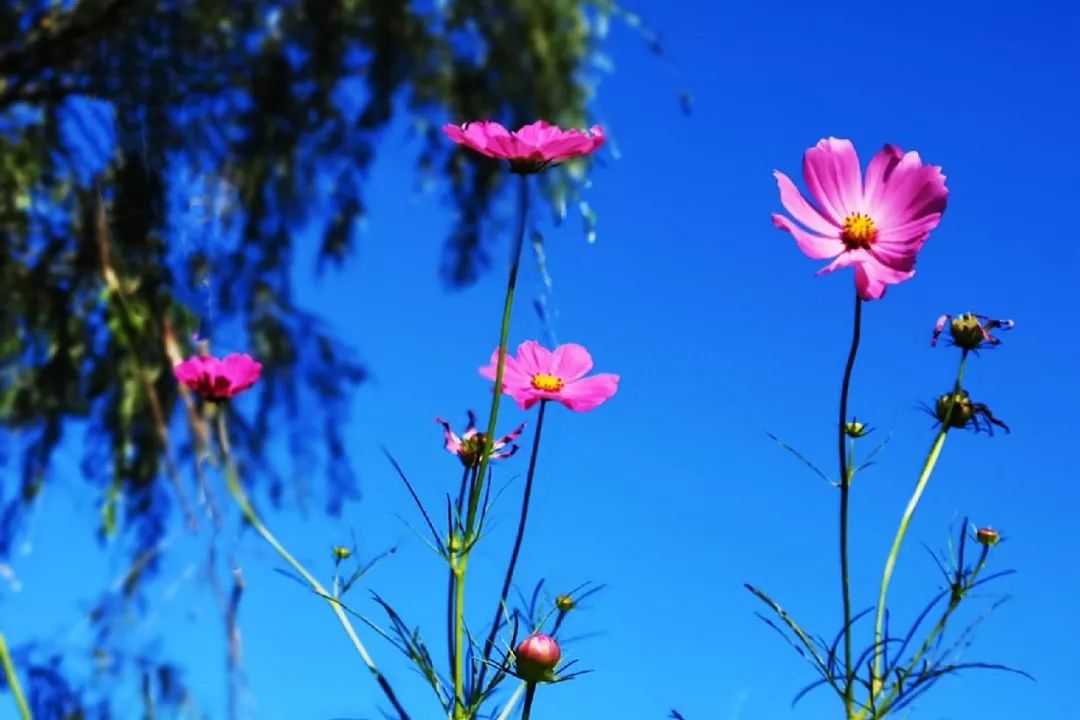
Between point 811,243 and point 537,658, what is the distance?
0.91 feet

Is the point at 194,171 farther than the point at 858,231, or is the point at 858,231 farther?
the point at 194,171

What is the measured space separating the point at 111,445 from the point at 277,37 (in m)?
1.10

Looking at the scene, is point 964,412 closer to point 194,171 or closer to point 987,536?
point 987,536

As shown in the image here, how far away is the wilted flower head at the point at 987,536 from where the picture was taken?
2.84 ft

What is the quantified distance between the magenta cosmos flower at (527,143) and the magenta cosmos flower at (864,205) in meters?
0.14

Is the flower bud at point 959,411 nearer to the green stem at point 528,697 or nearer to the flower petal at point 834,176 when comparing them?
the flower petal at point 834,176

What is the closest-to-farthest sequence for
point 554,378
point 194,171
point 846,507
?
point 846,507 < point 554,378 < point 194,171

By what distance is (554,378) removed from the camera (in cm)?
91

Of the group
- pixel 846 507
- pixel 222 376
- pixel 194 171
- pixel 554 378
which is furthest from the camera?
pixel 194 171

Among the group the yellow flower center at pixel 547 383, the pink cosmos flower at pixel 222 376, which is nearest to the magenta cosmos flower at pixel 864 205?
the yellow flower center at pixel 547 383

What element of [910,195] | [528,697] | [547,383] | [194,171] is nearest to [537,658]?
[528,697]

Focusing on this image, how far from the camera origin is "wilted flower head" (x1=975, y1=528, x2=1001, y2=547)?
2.84ft

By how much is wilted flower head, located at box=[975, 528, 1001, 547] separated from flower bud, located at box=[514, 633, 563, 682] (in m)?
0.31

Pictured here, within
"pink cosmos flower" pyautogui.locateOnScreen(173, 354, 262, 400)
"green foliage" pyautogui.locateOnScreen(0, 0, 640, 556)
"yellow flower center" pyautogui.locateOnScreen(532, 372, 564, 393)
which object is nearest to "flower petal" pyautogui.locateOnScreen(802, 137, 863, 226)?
"yellow flower center" pyautogui.locateOnScreen(532, 372, 564, 393)
